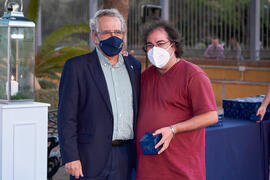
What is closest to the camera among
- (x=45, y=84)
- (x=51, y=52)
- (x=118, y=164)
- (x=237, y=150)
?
(x=118, y=164)

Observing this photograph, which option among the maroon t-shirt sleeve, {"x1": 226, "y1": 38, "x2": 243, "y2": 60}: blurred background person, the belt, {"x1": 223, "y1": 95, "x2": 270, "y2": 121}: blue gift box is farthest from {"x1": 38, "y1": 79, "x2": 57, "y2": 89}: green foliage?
the maroon t-shirt sleeve

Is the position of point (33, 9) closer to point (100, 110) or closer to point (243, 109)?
point (243, 109)

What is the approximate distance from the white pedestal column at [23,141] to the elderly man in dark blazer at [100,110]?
866 mm

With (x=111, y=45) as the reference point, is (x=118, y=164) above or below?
below

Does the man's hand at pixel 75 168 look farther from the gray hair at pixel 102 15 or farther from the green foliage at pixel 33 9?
the green foliage at pixel 33 9

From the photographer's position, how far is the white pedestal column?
3.22 metres

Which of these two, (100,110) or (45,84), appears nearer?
(100,110)

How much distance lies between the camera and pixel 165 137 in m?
2.31

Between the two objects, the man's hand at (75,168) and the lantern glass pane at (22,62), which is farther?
the lantern glass pane at (22,62)

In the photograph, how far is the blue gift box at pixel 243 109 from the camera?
418 centimetres

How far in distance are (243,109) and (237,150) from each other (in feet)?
1.49

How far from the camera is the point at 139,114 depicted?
261 cm

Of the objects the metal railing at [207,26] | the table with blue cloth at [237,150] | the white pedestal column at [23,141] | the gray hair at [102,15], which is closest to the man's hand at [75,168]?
the gray hair at [102,15]

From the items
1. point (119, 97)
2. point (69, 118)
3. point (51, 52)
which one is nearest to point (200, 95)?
point (119, 97)
